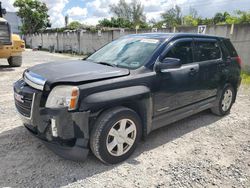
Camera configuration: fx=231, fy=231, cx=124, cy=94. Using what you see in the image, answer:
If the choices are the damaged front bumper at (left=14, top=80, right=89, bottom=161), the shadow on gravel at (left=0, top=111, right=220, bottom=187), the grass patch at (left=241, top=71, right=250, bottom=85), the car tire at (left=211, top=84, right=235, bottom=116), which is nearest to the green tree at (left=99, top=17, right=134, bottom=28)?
the grass patch at (left=241, top=71, right=250, bottom=85)

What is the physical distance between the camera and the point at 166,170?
2877mm

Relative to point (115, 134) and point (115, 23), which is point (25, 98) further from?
point (115, 23)

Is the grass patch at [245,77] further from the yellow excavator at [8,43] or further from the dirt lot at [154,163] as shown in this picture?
the yellow excavator at [8,43]

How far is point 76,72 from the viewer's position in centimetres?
290

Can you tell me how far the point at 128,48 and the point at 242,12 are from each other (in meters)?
11.2

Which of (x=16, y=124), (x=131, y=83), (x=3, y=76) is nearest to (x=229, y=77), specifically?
(x=131, y=83)

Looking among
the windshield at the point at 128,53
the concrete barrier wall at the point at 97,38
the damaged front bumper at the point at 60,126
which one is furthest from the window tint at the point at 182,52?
the concrete barrier wall at the point at 97,38

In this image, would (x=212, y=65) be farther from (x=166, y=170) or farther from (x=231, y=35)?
(x=231, y=35)

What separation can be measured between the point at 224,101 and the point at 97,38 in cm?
1471

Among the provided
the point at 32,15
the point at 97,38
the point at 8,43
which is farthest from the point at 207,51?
the point at 32,15

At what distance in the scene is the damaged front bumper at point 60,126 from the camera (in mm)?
2588

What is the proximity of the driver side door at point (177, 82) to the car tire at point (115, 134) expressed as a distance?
478 millimetres

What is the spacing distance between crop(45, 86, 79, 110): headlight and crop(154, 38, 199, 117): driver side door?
119 centimetres

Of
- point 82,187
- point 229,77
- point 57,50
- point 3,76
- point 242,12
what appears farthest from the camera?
point 57,50
